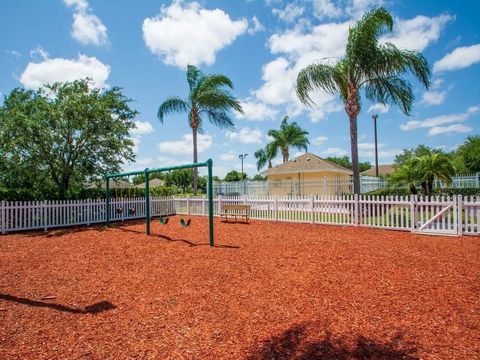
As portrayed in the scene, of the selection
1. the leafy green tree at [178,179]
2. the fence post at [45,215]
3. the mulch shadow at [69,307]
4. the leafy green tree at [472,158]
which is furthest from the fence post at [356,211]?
the leafy green tree at [178,179]

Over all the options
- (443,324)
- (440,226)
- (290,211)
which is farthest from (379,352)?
(290,211)

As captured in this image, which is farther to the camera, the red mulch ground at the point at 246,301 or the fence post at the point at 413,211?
the fence post at the point at 413,211

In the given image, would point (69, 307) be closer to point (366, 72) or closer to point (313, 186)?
point (366, 72)

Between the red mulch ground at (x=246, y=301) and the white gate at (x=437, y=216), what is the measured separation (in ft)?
3.80

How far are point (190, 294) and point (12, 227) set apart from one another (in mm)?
10805

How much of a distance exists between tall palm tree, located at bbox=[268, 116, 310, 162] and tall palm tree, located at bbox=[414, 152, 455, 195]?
28497mm

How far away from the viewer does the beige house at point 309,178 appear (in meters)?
22.2

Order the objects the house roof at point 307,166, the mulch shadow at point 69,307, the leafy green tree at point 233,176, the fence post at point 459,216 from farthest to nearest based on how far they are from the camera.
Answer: the leafy green tree at point 233,176, the house roof at point 307,166, the fence post at point 459,216, the mulch shadow at point 69,307

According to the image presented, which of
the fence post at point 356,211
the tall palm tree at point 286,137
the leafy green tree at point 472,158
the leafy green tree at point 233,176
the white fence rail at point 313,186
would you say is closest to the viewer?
the fence post at point 356,211

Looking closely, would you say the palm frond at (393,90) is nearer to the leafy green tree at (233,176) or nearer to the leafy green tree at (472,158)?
the leafy green tree at (472,158)

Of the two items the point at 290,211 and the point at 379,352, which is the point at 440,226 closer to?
the point at 290,211

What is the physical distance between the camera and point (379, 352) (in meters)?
3.17

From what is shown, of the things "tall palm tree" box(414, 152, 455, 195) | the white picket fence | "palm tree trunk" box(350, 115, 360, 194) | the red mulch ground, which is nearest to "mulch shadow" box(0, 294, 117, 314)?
the red mulch ground

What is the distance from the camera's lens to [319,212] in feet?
41.5
